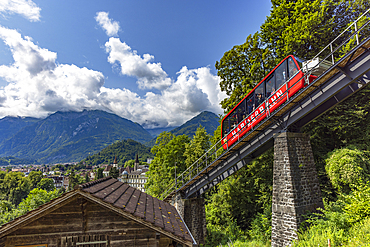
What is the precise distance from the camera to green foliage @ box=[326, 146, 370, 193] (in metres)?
10.1

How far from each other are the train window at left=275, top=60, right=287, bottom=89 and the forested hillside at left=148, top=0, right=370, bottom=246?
4.21 m

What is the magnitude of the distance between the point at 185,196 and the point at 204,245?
4.22m

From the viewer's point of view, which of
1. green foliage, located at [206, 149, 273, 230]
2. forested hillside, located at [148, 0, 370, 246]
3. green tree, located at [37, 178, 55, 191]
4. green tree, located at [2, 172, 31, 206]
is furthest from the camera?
green tree, located at [37, 178, 55, 191]

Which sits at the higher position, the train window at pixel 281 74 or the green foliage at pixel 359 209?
the train window at pixel 281 74

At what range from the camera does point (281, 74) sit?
11.8 meters

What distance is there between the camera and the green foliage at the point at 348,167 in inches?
397

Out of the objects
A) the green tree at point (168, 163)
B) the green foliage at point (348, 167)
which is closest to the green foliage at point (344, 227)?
the green foliage at point (348, 167)

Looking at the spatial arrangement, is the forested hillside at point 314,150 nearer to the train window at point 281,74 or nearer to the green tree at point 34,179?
the train window at point 281,74

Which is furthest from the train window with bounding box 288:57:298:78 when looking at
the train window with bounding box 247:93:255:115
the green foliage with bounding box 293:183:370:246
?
the green foliage with bounding box 293:183:370:246

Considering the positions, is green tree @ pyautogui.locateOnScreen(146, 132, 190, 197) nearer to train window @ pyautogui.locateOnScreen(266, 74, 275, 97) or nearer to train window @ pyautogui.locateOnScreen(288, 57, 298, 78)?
train window @ pyautogui.locateOnScreen(266, 74, 275, 97)

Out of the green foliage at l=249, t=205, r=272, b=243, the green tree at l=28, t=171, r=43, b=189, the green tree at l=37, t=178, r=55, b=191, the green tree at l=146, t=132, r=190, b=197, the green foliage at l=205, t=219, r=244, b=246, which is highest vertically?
the green tree at l=28, t=171, r=43, b=189

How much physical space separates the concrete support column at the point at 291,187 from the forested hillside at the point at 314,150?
63 centimetres

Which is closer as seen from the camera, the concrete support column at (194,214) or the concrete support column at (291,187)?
the concrete support column at (291,187)

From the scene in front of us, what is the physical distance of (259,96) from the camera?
13.3m
